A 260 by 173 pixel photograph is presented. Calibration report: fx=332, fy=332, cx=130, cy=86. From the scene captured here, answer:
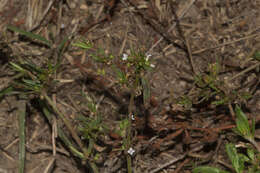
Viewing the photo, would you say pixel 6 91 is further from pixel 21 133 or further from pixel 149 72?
pixel 149 72

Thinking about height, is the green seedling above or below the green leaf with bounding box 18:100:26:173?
above

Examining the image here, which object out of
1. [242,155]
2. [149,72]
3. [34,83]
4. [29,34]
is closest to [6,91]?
[34,83]

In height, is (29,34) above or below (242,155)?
above

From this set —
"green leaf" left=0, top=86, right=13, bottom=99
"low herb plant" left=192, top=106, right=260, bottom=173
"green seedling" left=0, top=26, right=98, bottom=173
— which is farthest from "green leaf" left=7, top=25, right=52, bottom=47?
"low herb plant" left=192, top=106, right=260, bottom=173

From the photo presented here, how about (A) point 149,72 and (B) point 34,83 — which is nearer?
(B) point 34,83

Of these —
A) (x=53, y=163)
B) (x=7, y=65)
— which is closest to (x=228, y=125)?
(x=53, y=163)

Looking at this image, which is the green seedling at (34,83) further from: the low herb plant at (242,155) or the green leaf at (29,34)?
the low herb plant at (242,155)

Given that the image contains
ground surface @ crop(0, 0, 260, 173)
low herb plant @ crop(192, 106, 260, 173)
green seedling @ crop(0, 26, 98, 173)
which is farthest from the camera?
ground surface @ crop(0, 0, 260, 173)

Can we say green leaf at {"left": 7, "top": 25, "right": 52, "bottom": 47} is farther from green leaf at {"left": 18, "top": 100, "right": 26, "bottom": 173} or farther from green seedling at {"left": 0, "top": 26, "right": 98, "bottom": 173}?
green leaf at {"left": 18, "top": 100, "right": 26, "bottom": 173}
